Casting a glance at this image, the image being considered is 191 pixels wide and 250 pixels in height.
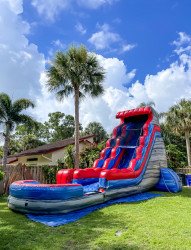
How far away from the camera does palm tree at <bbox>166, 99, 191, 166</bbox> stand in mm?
30688

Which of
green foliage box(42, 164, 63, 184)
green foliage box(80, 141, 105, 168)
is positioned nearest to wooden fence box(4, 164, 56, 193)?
green foliage box(42, 164, 63, 184)

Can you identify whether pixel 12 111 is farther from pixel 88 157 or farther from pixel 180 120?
pixel 180 120

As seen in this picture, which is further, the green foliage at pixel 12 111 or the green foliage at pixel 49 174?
the green foliage at pixel 12 111

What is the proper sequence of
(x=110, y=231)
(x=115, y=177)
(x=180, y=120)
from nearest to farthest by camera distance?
(x=110, y=231) < (x=115, y=177) < (x=180, y=120)

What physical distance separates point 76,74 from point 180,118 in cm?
1695

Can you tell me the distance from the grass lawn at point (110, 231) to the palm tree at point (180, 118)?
75.5 ft

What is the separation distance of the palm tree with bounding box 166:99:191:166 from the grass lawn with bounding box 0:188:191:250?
23017 mm

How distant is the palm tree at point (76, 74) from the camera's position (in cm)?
1883

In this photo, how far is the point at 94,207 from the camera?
934 cm

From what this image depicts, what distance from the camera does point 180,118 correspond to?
31.4m

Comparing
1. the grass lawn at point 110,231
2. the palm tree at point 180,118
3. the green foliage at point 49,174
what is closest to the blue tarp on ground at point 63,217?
the grass lawn at point 110,231

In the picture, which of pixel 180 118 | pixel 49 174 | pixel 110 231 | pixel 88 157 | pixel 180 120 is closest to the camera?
pixel 110 231

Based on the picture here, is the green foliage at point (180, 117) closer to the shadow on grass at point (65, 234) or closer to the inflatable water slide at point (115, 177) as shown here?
the inflatable water slide at point (115, 177)

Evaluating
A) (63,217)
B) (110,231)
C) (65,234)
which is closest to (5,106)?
(63,217)
